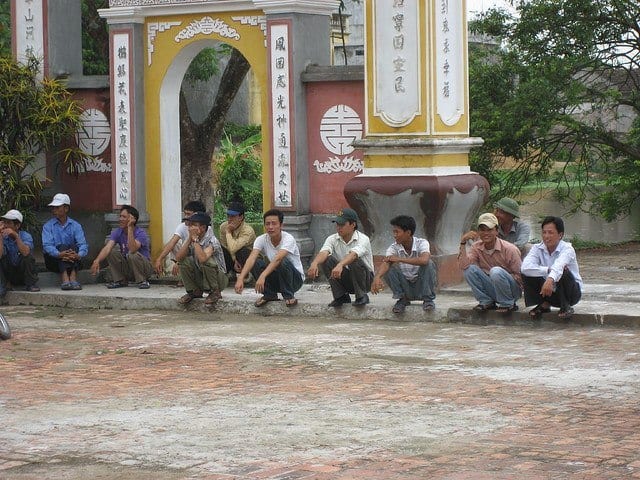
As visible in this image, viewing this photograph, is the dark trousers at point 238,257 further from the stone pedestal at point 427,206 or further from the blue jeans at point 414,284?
the blue jeans at point 414,284

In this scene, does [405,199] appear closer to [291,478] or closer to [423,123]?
Answer: [423,123]

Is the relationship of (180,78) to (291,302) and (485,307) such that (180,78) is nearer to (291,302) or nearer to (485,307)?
(291,302)

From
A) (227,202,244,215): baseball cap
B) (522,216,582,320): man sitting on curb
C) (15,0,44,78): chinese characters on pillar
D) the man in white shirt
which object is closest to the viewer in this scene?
(522,216,582,320): man sitting on curb

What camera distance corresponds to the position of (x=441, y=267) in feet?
47.6

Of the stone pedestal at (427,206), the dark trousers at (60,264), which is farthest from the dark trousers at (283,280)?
the dark trousers at (60,264)

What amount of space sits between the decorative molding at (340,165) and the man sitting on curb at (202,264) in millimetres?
1966

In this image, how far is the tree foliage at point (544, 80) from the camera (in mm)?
20203

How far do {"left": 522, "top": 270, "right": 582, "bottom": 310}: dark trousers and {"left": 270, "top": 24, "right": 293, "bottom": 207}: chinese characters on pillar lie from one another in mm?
4138

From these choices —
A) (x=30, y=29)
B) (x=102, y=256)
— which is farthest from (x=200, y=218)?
(x=30, y=29)

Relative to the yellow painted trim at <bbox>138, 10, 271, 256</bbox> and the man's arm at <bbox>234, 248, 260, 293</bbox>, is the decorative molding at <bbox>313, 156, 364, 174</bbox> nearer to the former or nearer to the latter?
the yellow painted trim at <bbox>138, 10, 271, 256</bbox>

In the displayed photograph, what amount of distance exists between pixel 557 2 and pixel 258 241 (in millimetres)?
9137

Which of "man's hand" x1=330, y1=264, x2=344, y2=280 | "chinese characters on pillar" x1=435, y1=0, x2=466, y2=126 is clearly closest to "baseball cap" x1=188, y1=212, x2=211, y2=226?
"man's hand" x1=330, y1=264, x2=344, y2=280

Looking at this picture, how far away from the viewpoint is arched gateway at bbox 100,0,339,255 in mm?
15391

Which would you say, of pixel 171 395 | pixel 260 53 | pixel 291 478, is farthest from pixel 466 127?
pixel 291 478
